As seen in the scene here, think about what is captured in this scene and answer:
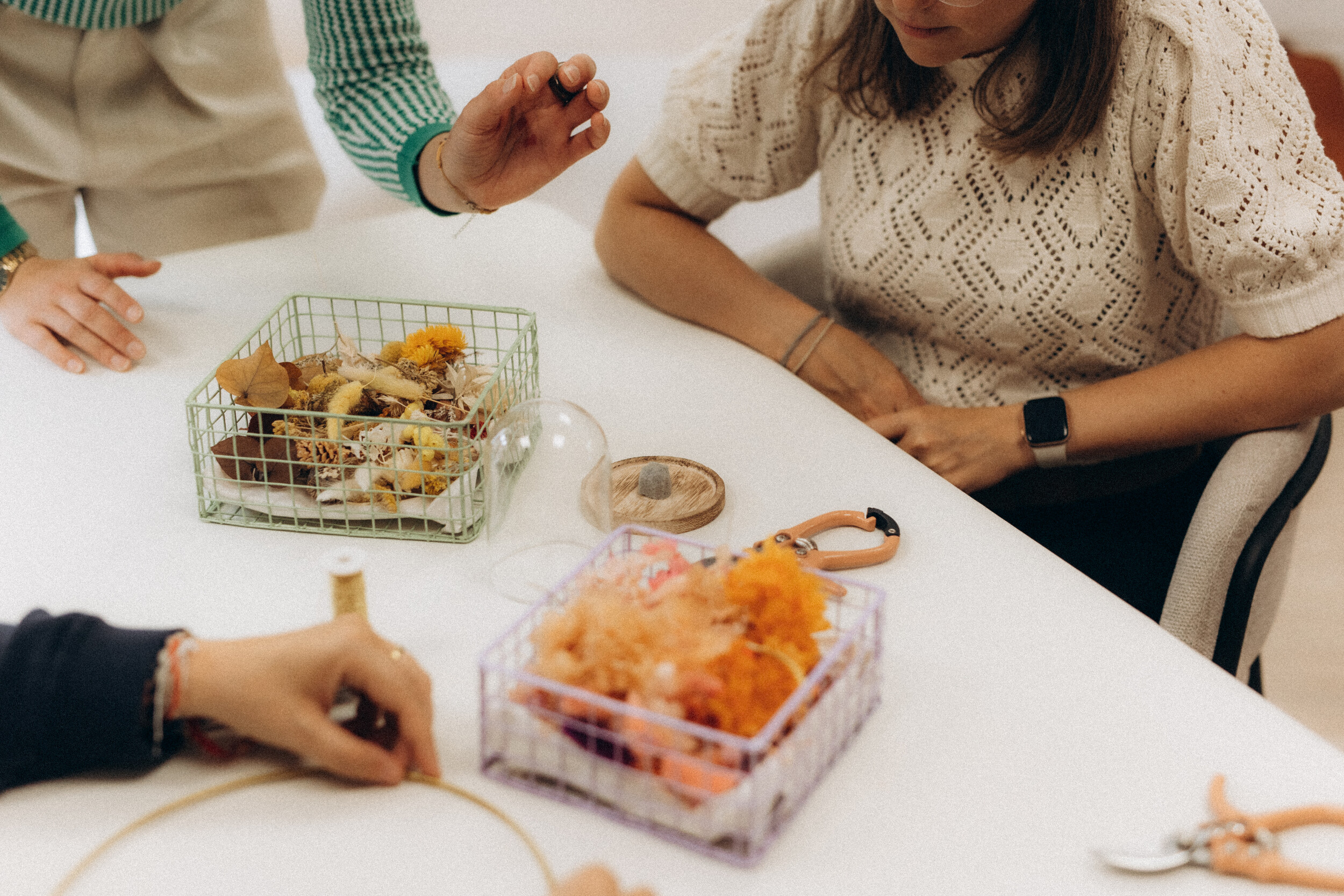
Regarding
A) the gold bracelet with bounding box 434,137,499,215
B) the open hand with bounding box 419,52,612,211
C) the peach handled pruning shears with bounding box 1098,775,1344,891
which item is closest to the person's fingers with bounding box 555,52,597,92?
the open hand with bounding box 419,52,612,211

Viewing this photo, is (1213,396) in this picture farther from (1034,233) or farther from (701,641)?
(701,641)

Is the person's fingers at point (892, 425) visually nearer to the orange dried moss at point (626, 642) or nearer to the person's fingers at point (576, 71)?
the person's fingers at point (576, 71)

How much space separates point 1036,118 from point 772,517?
55cm

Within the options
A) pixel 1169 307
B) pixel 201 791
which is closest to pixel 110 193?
pixel 201 791

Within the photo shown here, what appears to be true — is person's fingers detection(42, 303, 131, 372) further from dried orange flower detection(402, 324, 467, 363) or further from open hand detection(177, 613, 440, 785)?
open hand detection(177, 613, 440, 785)

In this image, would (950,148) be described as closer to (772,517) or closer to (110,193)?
(772,517)

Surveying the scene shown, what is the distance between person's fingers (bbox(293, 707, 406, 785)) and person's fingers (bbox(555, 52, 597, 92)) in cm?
72

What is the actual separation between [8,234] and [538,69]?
0.67m

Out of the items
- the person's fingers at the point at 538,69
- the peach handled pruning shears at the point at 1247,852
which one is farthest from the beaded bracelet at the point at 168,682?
the person's fingers at the point at 538,69

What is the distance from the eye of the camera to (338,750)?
2.36 feet

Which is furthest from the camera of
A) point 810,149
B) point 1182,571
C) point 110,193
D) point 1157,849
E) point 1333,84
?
point 1333,84

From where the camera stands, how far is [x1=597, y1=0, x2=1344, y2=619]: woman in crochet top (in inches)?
46.0

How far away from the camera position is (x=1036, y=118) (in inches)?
48.9

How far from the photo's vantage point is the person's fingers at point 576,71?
46.8 inches
